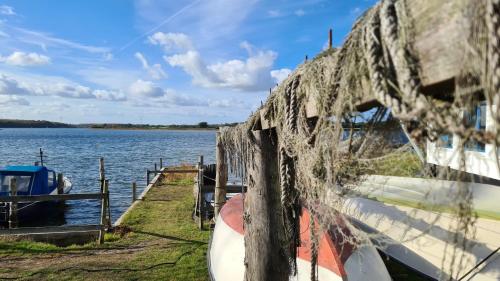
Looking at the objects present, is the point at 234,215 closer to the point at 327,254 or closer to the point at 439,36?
the point at 327,254

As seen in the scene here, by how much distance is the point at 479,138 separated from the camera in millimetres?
1356

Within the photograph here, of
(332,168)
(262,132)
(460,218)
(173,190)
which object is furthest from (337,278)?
(173,190)

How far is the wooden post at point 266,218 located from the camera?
3955mm

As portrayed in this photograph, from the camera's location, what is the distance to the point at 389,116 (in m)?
2.11

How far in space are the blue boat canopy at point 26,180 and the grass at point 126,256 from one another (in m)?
7.90

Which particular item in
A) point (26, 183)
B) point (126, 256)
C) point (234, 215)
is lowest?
point (126, 256)

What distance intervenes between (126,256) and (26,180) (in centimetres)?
1172

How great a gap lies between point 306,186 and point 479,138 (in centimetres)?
178

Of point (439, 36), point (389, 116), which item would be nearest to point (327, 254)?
point (389, 116)

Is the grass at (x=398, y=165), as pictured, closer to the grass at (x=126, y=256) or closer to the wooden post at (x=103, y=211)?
the grass at (x=126, y=256)

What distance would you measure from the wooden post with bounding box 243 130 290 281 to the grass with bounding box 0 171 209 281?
463 cm

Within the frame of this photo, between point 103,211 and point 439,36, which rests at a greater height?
point 439,36

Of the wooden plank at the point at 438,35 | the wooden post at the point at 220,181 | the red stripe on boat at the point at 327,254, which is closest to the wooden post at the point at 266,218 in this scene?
the red stripe on boat at the point at 327,254

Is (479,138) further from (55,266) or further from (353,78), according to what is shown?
(55,266)
